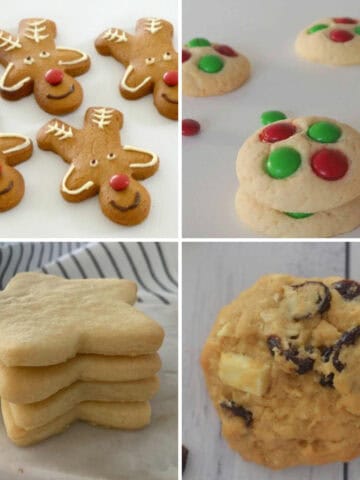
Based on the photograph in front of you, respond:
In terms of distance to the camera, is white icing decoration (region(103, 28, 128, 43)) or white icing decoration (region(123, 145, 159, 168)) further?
white icing decoration (region(103, 28, 128, 43))

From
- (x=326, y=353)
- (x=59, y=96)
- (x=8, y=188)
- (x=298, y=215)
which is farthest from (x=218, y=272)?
(x=59, y=96)

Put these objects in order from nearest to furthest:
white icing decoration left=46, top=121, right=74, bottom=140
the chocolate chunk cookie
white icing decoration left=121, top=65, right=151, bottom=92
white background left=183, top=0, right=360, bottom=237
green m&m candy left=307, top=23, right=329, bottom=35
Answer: the chocolate chunk cookie, white background left=183, top=0, right=360, bottom=237, white icing decoration left=46, top=121, right=74, bottom=140, white icing decoration left=121, top=65, right=151, bottom=92, green m&m candy left=307, top=23, right=329, bottom=35

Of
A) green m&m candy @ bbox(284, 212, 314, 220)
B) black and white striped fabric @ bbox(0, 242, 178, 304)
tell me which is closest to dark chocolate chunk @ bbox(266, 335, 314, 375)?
green m&m candy @ bbox(284, 212, 314, 220)

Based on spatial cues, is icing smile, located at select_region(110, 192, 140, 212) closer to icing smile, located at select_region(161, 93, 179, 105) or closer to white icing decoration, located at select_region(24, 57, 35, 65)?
icing smile, located at select_region(161, 93, 179, 105)

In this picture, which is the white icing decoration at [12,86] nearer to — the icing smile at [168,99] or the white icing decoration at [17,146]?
the white icing decoration at [17,146]

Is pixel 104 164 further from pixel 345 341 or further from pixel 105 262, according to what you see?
pixel 345 341

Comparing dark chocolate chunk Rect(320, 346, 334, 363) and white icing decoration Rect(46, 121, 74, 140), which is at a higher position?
white icing decoration Rect(46, 121, 74, 140)
